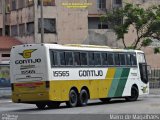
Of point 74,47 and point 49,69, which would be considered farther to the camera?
point 74,47

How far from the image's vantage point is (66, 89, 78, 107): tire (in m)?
28.3

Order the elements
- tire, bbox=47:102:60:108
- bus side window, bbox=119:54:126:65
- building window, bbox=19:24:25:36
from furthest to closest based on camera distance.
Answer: building window, bbox=19:24:25:36
bus side window, bbox=119:54:126:65
tire, bbox=47:102:60:108

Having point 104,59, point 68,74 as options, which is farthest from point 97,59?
point 68,74

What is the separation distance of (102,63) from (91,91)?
6.08 ft

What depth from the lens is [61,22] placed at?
6222cm

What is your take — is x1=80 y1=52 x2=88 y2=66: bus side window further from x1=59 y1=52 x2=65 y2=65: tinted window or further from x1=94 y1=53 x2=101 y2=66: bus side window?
x1=59 y1=52 x2=65 y2=65: tinted window

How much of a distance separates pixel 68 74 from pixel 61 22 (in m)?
34.2

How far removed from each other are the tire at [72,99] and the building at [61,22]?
33154 millimetres

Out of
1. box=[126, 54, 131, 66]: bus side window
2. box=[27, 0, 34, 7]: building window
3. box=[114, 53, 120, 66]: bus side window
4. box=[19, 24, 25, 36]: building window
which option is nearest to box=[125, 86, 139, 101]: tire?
box=[126, 54, 131, 66]: bus side window

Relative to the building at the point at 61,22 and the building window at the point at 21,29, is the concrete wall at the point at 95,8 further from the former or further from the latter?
the building window at the point at 21,29

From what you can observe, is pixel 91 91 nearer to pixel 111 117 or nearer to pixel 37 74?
pixel 37 74

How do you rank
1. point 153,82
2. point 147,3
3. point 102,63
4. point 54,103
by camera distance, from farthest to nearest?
point 147,3
point 153,82
point 102,63
point 54,103

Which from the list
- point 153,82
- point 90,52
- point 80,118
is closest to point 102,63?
point 90,52

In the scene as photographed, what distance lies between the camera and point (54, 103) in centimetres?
2902
